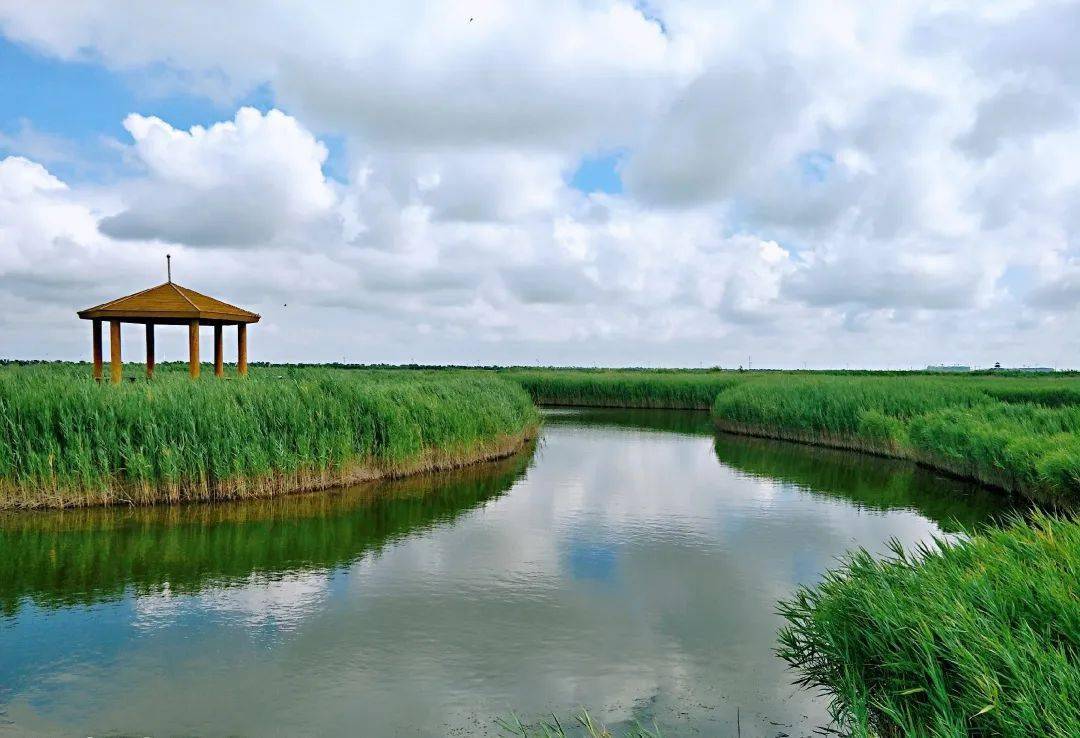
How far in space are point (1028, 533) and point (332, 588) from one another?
6.05 meters

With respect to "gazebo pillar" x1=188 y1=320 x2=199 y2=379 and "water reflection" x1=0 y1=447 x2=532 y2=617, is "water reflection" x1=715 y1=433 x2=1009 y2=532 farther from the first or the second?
"gazebo pillar" x1=188 y1=320 x2=199 y2=379

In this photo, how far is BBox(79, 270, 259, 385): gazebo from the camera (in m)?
15.3

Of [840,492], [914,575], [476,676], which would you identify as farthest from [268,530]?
[840,492]

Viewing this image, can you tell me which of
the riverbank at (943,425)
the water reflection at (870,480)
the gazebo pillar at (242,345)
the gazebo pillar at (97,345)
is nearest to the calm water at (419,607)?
the water reflection at (870,480)

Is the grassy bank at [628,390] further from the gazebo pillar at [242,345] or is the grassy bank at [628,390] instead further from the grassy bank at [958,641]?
the grassy bank at [958,641]

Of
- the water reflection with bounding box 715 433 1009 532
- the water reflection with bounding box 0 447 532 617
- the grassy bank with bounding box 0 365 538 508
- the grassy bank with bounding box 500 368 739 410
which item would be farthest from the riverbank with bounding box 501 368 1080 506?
the grassy bank with bounding box 0 365 538 508

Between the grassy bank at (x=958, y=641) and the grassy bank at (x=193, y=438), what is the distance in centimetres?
870

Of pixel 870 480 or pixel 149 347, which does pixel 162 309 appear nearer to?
pixel 149 347

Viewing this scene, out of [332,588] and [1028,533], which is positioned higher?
[1028,533]

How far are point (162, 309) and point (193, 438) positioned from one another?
5.36 m

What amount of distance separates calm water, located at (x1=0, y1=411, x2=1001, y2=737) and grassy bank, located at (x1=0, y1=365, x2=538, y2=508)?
49 cm

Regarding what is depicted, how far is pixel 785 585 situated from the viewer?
7.82 metres

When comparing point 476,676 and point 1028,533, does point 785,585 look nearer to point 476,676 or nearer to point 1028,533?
point 1028,533

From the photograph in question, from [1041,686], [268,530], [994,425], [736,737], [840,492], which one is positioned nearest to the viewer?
[1041,686]
